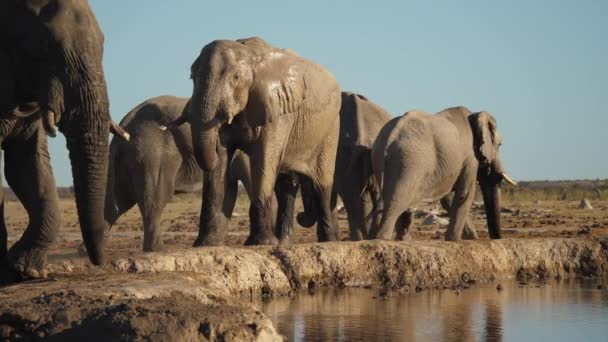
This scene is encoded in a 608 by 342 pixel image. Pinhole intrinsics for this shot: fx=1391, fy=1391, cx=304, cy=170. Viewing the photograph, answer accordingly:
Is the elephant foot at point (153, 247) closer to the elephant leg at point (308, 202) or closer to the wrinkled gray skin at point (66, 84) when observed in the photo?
the elephant leg at point (308, 202)

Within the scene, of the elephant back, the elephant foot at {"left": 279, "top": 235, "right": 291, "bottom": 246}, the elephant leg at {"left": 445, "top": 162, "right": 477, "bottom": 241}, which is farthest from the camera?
the elephant back

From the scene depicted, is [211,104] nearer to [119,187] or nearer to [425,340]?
[119,187]

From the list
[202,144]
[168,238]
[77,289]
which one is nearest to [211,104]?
[202,144]

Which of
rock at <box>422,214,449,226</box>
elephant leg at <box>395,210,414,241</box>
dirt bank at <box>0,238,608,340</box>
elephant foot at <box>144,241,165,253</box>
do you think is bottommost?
dirt bank at <box>0,238,608,340</box>

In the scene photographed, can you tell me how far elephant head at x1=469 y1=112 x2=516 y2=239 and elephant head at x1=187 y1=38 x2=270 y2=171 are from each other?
12.5 ft

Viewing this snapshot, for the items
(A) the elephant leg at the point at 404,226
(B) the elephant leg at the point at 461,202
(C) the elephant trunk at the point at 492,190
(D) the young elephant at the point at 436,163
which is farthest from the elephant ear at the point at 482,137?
(A) the elephant leg at the point at 404,226

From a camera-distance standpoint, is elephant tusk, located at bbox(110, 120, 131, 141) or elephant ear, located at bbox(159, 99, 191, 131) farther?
elephant ear, located at bbox(159, 99, 191, 131)

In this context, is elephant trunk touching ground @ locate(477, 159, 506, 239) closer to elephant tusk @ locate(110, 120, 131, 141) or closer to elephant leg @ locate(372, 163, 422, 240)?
elephant leg @ locate(372, 163, 422, 240)

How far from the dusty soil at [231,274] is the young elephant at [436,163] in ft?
4.53

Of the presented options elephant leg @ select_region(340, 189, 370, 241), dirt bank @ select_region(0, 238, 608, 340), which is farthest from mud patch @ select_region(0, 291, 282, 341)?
elephant leg @ select_region(340, 189, 370, 241)

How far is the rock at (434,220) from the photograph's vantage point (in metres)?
25.6

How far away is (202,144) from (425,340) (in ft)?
15.5

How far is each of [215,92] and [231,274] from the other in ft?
8.76

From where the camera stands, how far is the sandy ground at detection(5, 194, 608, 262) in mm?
19969
